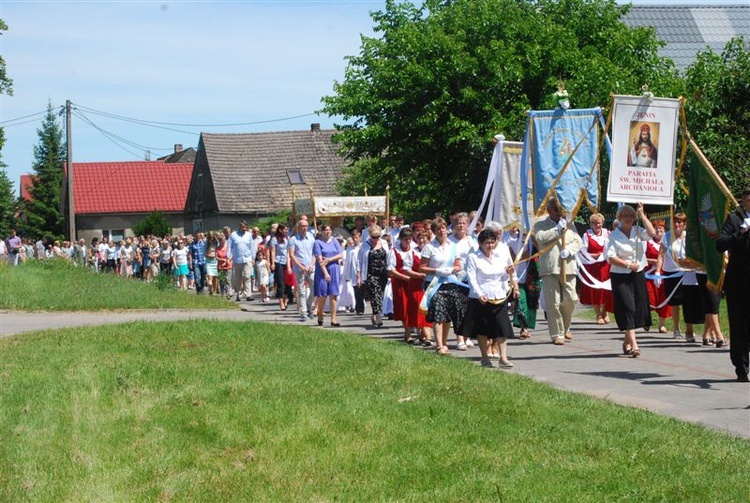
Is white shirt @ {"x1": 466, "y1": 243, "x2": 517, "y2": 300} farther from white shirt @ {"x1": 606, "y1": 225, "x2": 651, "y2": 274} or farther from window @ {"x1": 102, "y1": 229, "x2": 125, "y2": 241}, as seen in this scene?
window @ {"x1": 102, "y1": 229, "x2": 125, "y2": 241}

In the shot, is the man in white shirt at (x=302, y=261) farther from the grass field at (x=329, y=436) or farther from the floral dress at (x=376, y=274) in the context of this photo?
the grass field at (x=329, y=436)

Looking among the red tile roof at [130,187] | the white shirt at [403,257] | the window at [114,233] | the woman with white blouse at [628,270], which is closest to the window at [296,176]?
the red tile roof at [130,187]

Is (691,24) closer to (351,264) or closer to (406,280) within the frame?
(351,264)

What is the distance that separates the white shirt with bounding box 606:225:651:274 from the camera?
14727mm

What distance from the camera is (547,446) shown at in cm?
829

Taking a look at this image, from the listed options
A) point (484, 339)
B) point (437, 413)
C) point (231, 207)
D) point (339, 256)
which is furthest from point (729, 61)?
point (231, 207)

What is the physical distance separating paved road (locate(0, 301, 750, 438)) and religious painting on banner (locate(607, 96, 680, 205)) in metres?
2.13

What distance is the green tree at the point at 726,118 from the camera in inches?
1089

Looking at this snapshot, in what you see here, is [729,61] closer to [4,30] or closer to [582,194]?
[582,194]

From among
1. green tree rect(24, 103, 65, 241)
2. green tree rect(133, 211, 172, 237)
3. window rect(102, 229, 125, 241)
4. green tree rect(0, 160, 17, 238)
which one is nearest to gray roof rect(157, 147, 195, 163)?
green tree rect(24, 103, 65, 241)

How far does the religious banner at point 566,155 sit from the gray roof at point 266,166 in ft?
158

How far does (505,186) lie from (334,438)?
1093 centimetres

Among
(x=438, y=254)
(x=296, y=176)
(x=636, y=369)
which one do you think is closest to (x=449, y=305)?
(x=438, y=254)

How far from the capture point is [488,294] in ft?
45.2
